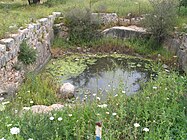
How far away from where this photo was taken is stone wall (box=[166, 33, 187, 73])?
936cm

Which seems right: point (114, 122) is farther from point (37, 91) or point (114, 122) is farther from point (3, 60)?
point (3, 60)

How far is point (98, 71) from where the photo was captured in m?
9.02

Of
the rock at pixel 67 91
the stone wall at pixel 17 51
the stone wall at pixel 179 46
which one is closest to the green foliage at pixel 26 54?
the stone wall at pixel 17 51

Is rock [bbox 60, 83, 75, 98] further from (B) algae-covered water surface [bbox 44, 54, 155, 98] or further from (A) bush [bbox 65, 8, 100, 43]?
(A) bush [bbox 65, 8, 100, 43]

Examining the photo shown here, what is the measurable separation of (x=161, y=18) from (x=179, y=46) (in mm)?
1082

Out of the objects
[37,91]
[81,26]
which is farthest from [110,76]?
[81,26]

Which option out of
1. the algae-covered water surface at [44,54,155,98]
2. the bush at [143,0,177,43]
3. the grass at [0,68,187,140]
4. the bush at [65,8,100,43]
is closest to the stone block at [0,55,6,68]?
the algae-covered water surface at [44,54,155,98]

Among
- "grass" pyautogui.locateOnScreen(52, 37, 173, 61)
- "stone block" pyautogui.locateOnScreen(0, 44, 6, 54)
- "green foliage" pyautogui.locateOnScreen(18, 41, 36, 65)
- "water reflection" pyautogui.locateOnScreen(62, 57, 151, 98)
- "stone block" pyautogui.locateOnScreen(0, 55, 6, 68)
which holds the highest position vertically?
"stone block" pyautogui.locateOnScreen(0, 44, 6, 54)

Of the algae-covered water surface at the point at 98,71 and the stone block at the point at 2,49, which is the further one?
the algae-covered water surface at the point at 98,71

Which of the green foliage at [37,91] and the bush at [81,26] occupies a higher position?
the bush at [81,26]

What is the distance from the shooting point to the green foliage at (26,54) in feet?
25.7

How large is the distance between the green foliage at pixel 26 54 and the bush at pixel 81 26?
351 cm

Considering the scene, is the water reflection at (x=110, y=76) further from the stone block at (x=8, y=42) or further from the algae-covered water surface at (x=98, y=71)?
the stone block at (x=8, y=42)

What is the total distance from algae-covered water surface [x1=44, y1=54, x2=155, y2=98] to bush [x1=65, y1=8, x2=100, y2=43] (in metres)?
1.15
